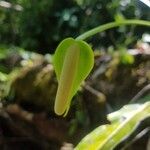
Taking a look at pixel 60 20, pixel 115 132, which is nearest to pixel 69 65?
pixel 115 132

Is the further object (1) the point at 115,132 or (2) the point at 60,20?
(2) the point at 60,20

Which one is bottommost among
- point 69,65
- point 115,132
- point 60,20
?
point 60,20

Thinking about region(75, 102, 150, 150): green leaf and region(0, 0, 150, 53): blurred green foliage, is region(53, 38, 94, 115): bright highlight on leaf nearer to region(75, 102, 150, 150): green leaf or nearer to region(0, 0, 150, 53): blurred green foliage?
region(75, 102, 150, 150): green leaf

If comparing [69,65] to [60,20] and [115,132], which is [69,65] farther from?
[60,20]

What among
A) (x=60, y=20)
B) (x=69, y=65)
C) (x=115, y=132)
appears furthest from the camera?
(x=60, y=20)

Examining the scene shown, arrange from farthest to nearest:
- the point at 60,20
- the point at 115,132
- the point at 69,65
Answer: the point at 60,20 → the point at 115,132 → the point at 69,65

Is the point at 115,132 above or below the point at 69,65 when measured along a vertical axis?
below
